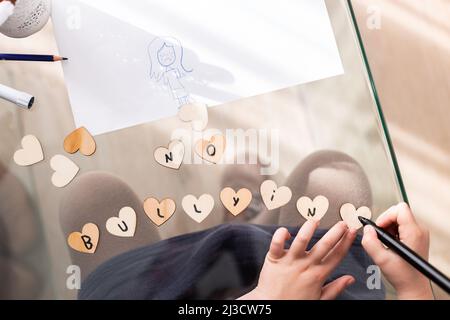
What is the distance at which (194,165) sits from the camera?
2.16 ft

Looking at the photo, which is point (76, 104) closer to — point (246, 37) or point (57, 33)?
point (57, 33)

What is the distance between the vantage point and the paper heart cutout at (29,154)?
2.16 feet

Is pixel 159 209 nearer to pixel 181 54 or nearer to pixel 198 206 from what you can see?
pixel 198 206

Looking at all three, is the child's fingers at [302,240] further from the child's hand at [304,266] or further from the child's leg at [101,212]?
the child's leg at [101,212]

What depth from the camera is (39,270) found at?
2.07 ft

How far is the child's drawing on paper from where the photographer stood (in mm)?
657

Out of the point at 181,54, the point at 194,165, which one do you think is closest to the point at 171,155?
the point at 194,165

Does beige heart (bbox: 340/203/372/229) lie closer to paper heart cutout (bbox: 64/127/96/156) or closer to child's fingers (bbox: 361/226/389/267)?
child's fingers (bbox: 361/226/389/267)

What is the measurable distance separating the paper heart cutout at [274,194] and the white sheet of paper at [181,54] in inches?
5.5

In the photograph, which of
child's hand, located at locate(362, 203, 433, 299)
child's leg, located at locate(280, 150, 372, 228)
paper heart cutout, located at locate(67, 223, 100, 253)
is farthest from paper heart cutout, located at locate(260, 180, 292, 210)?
paper heart cutout, located at locate(67, 223, 100, 253)

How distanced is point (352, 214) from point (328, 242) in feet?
0.22
